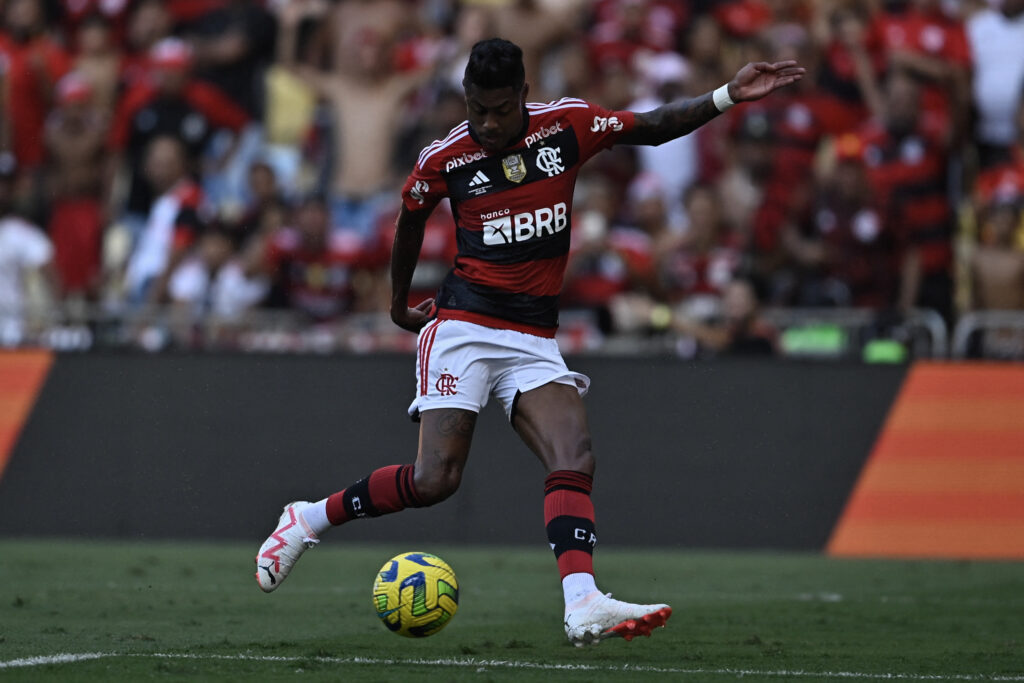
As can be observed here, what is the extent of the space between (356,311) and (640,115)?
25.6ft

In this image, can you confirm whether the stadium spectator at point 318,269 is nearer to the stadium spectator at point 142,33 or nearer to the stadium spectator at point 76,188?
the stadium spectator at point 76,188

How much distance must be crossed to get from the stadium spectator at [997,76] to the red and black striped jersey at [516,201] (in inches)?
344

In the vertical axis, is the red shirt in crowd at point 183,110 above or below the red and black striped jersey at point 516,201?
above

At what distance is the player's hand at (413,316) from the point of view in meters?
7.85

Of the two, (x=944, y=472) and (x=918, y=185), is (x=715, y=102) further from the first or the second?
(x=918, y=185)

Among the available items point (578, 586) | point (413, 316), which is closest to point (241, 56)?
point (413, 316)

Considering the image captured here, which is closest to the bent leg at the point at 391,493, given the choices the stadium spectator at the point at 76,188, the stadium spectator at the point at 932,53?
the stadium spectator at the point at 932,53

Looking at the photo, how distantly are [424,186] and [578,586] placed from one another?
196 cm

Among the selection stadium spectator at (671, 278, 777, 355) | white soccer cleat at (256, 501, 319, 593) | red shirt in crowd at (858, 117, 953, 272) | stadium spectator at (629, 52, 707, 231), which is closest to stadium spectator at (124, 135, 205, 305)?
stadium spectator at (629, 52, 707, 231)

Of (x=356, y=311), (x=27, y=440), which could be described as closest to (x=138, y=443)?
(x=27, y=440)

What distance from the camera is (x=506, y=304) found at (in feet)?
24.2

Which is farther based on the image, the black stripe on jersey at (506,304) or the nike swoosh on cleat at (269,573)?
the nike swoosh on cleat at (269,573)

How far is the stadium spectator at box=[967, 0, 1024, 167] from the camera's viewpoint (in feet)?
49.3

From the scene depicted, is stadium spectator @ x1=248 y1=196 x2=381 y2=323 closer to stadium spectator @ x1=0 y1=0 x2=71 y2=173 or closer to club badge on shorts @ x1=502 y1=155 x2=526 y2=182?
stadium spectator @ x1=0 y1=0 x2=71 y2=173
